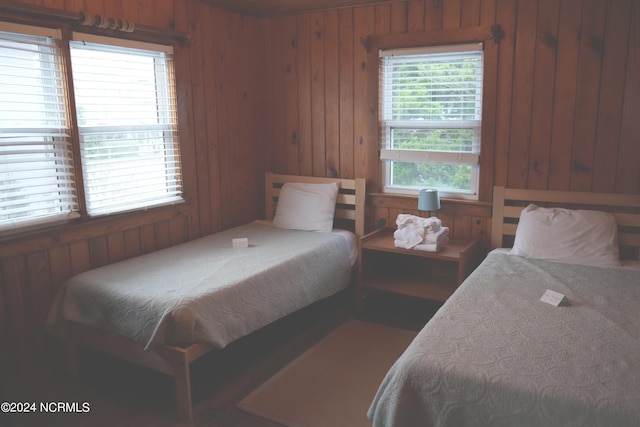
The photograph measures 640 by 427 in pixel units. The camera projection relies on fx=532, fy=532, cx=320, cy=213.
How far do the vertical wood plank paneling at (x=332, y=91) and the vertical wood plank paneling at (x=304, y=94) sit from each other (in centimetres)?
15

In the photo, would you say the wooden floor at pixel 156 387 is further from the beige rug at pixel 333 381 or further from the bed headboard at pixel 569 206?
the bed headboard at pixel 569 206

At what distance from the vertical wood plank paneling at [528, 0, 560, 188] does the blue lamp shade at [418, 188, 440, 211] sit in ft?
1.99

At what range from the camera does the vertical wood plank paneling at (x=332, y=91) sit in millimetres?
4043

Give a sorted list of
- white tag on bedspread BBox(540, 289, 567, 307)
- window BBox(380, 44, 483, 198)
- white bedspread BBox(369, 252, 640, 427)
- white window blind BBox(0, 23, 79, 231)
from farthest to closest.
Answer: window BBox(380, 44, 483, 198), white window blind BBox(0, 23, 79, 231), white tag on bedspread BBox(540, 289, 567, 307), white bedspread BBox(369, 252, 640, 427)

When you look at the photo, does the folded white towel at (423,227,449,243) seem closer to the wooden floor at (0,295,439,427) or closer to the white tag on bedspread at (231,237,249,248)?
the wooden floor at (0,295,439,427)

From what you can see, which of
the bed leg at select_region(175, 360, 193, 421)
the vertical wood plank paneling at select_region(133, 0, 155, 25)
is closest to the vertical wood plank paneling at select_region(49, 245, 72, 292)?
the bed leg at select_region(175, 360, 193, 421)

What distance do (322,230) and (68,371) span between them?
6.25 feet

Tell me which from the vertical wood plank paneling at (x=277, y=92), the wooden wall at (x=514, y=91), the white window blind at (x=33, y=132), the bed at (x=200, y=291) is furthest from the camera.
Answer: the vertical wood plank paneling at (x=277, y=92)

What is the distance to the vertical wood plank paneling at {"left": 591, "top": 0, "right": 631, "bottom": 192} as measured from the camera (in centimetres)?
308

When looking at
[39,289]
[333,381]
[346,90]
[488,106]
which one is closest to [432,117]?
[488,106]

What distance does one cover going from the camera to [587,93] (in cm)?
323

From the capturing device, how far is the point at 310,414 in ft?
8.46

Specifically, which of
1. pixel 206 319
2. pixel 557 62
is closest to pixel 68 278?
pixel 206 319

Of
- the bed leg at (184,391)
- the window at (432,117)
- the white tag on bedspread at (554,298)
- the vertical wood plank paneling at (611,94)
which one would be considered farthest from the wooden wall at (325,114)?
the white tag on bedspread at (554,298)
